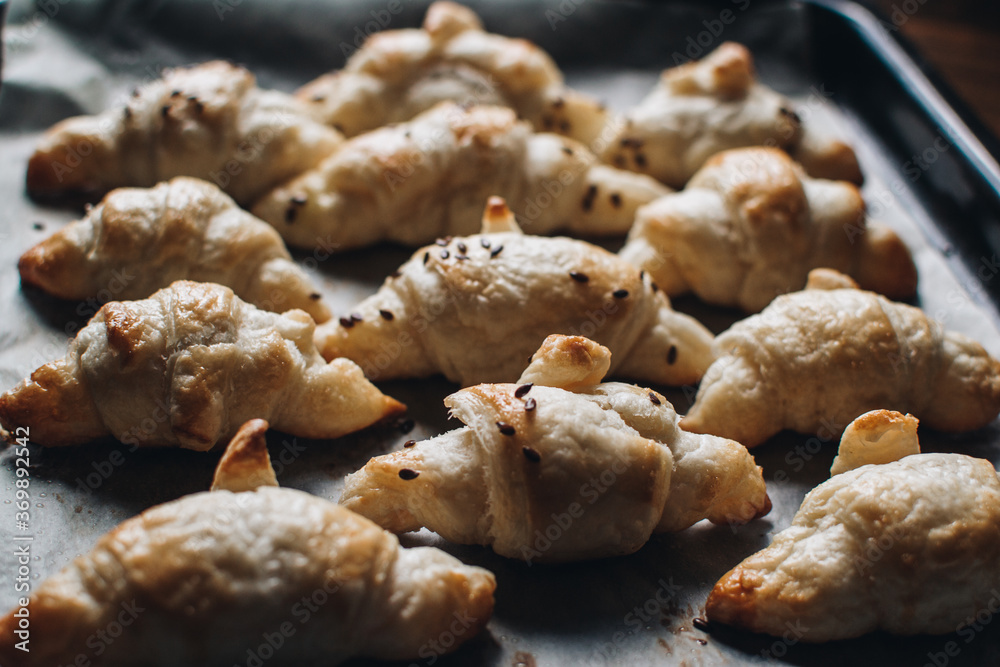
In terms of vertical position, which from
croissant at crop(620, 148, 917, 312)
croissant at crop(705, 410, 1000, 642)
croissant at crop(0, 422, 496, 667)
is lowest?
croissant at crop(0, 422, 496, 667)

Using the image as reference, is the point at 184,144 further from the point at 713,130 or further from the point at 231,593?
the point at 713,130

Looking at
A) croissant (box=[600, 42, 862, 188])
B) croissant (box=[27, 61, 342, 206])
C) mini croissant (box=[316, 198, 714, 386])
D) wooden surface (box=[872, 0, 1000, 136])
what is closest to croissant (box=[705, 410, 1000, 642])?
mini croissant (box=[316, 198, 714, 386])

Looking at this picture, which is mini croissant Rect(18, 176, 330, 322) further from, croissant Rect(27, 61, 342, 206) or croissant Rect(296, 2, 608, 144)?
croissant Rect(296, 2, 608, 144)

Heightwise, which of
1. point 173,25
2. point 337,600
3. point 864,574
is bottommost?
point 337,600

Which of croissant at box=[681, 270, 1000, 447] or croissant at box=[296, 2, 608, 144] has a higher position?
croissant at box=[296, 2, 608, 144]

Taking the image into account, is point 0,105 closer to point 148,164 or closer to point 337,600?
point 148,164

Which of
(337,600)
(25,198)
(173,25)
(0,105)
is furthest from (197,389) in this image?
(173,25)

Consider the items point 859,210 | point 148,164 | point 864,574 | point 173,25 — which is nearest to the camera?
point 864,574
